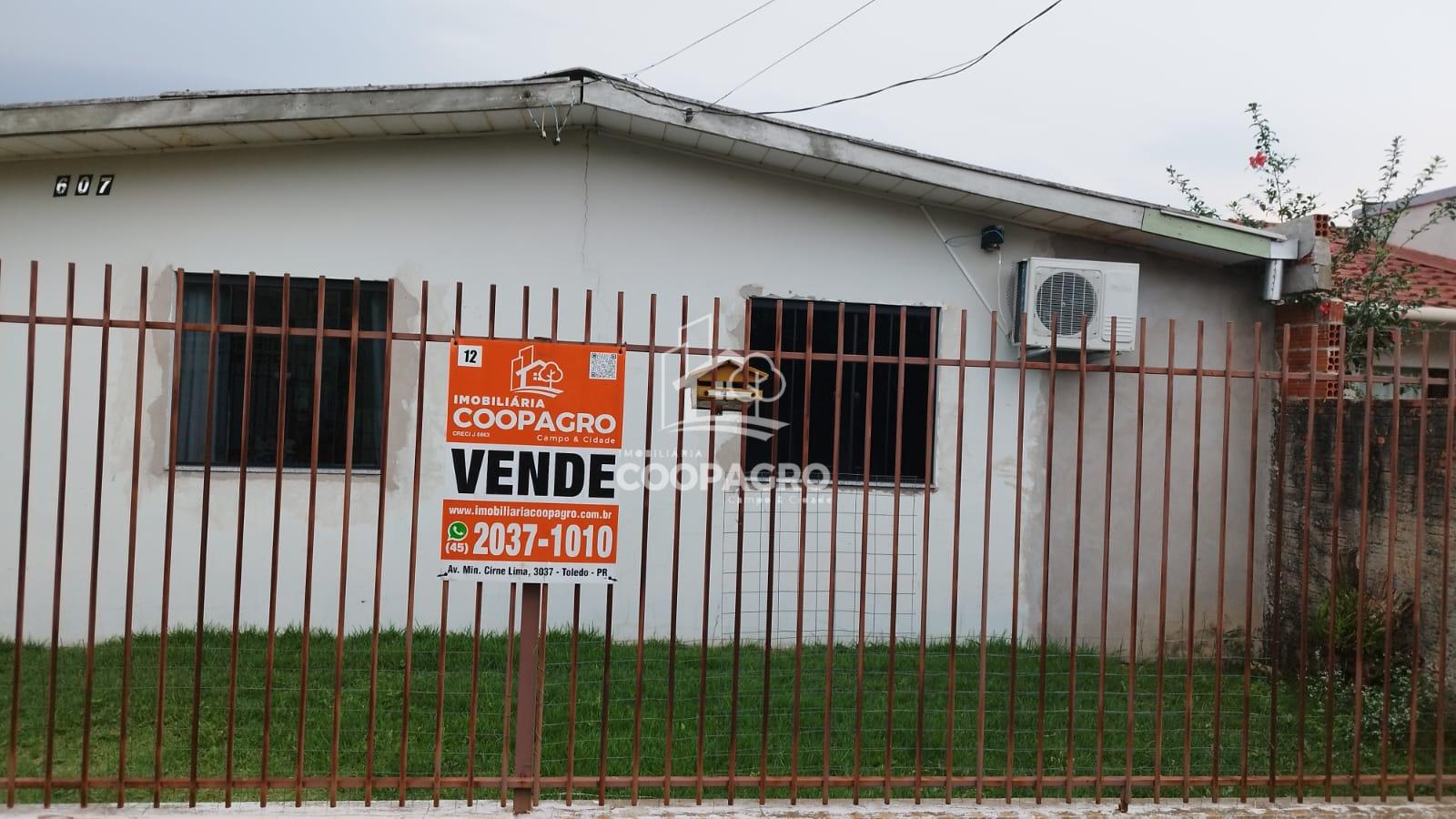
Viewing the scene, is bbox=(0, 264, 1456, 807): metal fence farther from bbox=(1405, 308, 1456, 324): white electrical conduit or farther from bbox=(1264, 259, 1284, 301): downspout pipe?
bbox=(1405, 308, 1456, 324): white electrical conduit

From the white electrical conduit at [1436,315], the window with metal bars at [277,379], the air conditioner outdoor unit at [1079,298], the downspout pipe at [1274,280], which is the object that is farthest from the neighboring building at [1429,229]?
the window with metal bars at [277,379]

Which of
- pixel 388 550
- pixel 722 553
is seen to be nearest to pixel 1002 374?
pixel 722 553

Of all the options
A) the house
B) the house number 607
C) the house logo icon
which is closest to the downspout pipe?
the house

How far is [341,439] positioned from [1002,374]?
4.71 meters

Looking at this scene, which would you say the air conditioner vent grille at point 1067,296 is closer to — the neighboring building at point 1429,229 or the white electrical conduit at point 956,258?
the white electrical conduit at point 956,258

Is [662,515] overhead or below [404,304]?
below

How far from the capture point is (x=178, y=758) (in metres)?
4.88

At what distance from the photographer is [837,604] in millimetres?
7359

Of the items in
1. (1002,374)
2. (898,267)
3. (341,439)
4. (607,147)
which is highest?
(607,147)

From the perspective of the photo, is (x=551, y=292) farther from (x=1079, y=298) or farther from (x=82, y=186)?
(x=1079, y=298)

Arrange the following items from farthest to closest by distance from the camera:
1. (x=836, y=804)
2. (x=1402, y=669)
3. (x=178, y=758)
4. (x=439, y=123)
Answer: (x=439, y=123) → (x=1402, y=669) → (x=178, y=758) → (x=836, y=804)

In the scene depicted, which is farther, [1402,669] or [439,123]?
[439,123]

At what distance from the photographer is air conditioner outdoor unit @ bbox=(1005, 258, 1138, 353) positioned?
7164mm

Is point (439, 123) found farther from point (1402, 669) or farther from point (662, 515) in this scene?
point (1402, 669)
